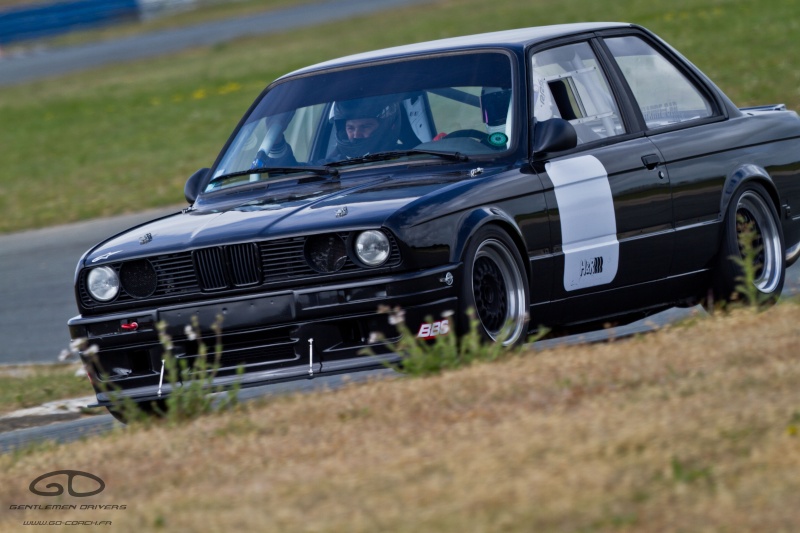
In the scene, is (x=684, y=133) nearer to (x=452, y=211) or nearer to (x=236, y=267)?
(x=452, y=211)

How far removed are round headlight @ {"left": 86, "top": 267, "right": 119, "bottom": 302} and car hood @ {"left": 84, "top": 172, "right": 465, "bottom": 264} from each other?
0.05m

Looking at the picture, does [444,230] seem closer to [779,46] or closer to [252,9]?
[779,46]

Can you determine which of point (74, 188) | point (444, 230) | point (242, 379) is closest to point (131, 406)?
point (242, 379)

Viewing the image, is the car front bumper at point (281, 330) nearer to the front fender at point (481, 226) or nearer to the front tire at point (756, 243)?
the front fender at point (481, 226)

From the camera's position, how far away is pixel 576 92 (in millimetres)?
7449

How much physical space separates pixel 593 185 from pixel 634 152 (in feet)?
1.43

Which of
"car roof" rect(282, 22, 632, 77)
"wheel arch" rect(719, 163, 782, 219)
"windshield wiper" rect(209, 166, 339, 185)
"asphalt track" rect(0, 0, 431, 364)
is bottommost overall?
"asphalt track" rect(0, 0, 431, 364)

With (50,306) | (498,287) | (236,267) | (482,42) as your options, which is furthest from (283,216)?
(50,306)

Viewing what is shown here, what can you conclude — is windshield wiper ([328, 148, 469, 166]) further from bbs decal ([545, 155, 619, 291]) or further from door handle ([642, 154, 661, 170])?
door handle ([642, 154, 661, 170])

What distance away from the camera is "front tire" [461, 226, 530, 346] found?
629cm

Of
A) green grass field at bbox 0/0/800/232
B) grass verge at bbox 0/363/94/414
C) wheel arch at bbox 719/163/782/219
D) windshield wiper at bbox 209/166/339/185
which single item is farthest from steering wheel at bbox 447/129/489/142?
green grass field at bbox 0/0/800/232

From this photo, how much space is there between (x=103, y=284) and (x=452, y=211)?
1.61 metres

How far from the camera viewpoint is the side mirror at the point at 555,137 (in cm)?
679

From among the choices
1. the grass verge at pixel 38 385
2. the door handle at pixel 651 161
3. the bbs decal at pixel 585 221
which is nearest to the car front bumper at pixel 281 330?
the bbs decal at pixel 585 221
